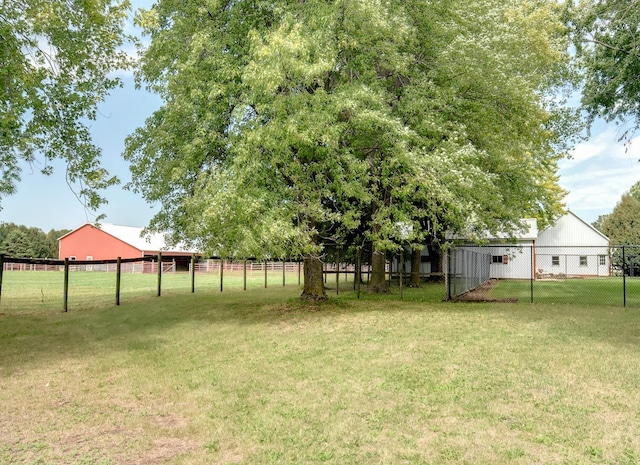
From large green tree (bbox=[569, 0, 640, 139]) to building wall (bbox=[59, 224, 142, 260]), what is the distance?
41.4 meters

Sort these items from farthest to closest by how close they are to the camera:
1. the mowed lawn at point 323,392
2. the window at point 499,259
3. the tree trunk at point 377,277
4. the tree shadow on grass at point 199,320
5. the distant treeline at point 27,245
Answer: the distant treeline at point 27,245 < the window at point 499,259 < the tree trunk at point 377,277 < the tree shadow on grass at point 199,320 < the mowed lawn at point 323,392

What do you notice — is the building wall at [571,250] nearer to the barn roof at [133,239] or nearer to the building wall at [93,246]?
the barn roof at [133,239]

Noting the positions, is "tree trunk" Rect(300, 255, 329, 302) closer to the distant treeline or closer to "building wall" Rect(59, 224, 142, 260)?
"building wall" Rect(59, 224, 142, 260)

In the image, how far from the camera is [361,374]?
6320 mm

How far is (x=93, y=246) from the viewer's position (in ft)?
160

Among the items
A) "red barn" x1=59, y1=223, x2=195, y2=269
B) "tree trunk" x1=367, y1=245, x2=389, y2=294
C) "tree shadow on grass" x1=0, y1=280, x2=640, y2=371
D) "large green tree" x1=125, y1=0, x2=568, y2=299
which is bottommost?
"tree shadow on grass" x1=0, y1=280, x2=640, y2=371

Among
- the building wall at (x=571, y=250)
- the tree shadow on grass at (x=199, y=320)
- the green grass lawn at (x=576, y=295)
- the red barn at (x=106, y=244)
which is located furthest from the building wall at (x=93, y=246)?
the building wall at (x=571, y=250)

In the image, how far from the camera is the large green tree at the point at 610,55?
51.0 feet

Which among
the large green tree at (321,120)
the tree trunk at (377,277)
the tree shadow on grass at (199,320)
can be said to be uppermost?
the large green tree at (321,120)

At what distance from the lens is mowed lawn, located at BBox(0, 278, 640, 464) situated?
4.04 m

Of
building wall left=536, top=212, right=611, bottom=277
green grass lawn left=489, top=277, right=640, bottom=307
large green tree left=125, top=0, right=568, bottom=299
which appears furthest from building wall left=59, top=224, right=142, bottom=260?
building wall left=536, top=212, right=611, bottom=277

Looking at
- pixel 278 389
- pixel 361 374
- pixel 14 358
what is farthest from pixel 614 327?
pixel 14 358

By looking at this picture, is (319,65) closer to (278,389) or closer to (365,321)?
(365,321)

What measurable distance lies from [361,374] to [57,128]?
9.24 metres
